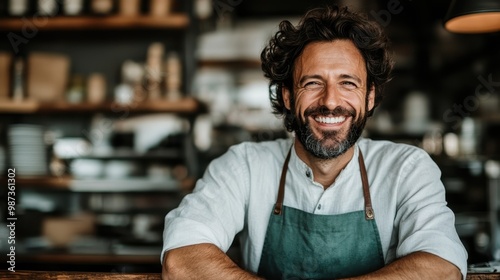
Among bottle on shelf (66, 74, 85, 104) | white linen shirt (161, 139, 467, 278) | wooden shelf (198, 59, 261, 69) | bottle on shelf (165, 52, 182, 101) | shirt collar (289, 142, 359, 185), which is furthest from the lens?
wooden shelf (198, 59, 261, 69)

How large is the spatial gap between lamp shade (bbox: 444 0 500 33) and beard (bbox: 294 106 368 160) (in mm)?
716

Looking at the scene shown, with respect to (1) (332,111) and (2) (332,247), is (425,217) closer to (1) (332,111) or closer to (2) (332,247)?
(2) (332,247)

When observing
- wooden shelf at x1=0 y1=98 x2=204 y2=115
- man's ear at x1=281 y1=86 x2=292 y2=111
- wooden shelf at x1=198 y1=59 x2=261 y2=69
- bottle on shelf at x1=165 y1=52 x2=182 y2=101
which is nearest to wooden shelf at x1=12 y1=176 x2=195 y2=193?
wooden shelf at x1=0 y1=98 x2=204 y2=115

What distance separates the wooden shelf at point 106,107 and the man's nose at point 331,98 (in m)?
1.64

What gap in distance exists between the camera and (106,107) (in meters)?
3.42

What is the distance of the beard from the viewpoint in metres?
1.75

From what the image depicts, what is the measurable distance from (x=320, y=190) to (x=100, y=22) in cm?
225

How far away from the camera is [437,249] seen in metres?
1.47

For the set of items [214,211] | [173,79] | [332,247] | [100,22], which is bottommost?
[332,247]

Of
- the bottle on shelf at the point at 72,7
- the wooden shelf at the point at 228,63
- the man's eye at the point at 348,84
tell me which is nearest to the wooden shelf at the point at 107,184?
the bottle on shelf at the point at 72,7

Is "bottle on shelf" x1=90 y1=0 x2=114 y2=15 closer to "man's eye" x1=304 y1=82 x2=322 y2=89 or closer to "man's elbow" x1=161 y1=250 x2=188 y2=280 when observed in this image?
"man's eye" x1=304 y1=82 x2=322 y2=89

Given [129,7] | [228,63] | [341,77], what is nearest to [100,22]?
[129,7]

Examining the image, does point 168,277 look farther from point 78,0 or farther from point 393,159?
point 78,0

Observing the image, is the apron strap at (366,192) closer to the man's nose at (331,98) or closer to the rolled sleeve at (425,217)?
the rolled sleeve at (425,217)
